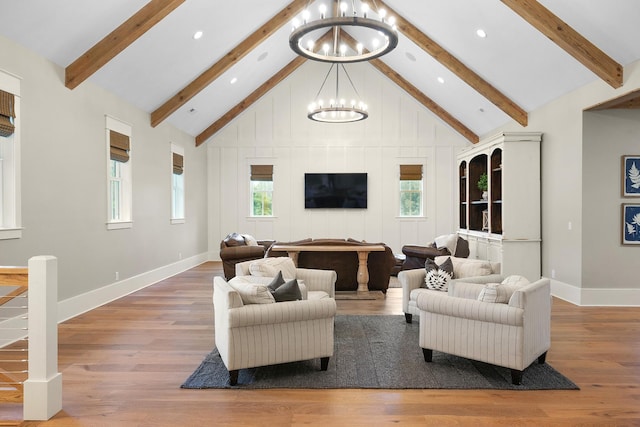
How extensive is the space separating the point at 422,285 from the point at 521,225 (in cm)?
282

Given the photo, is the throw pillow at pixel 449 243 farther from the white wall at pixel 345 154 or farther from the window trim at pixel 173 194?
the window trim at pixel 173 194

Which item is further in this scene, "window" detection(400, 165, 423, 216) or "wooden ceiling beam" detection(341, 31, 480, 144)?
"window" detection(400, 165, 423, 216)

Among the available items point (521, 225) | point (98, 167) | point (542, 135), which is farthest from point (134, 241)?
point (542, 135)

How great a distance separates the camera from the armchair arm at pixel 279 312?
3.15 m

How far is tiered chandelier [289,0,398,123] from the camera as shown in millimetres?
4238

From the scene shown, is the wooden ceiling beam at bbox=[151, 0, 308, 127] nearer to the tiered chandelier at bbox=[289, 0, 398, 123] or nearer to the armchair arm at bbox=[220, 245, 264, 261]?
the tiered chandelier at bbox=[289, 0, 398, 123]

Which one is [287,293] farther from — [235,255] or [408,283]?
[235,255]

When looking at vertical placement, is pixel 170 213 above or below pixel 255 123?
below

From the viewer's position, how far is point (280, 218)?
10.8 m

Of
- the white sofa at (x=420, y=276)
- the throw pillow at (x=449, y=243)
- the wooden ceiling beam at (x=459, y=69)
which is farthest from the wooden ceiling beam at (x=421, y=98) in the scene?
the white sofa at (x=420, y=276)

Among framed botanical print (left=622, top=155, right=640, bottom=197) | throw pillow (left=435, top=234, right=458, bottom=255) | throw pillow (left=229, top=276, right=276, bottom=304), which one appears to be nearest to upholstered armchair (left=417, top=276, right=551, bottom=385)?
throw pillow (left=229, top=276, right=276, bottom=304)

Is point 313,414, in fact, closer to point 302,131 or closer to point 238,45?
point 238,45

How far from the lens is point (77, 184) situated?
5.36 metres

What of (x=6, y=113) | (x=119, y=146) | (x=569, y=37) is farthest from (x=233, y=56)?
(x=569, y=37)
